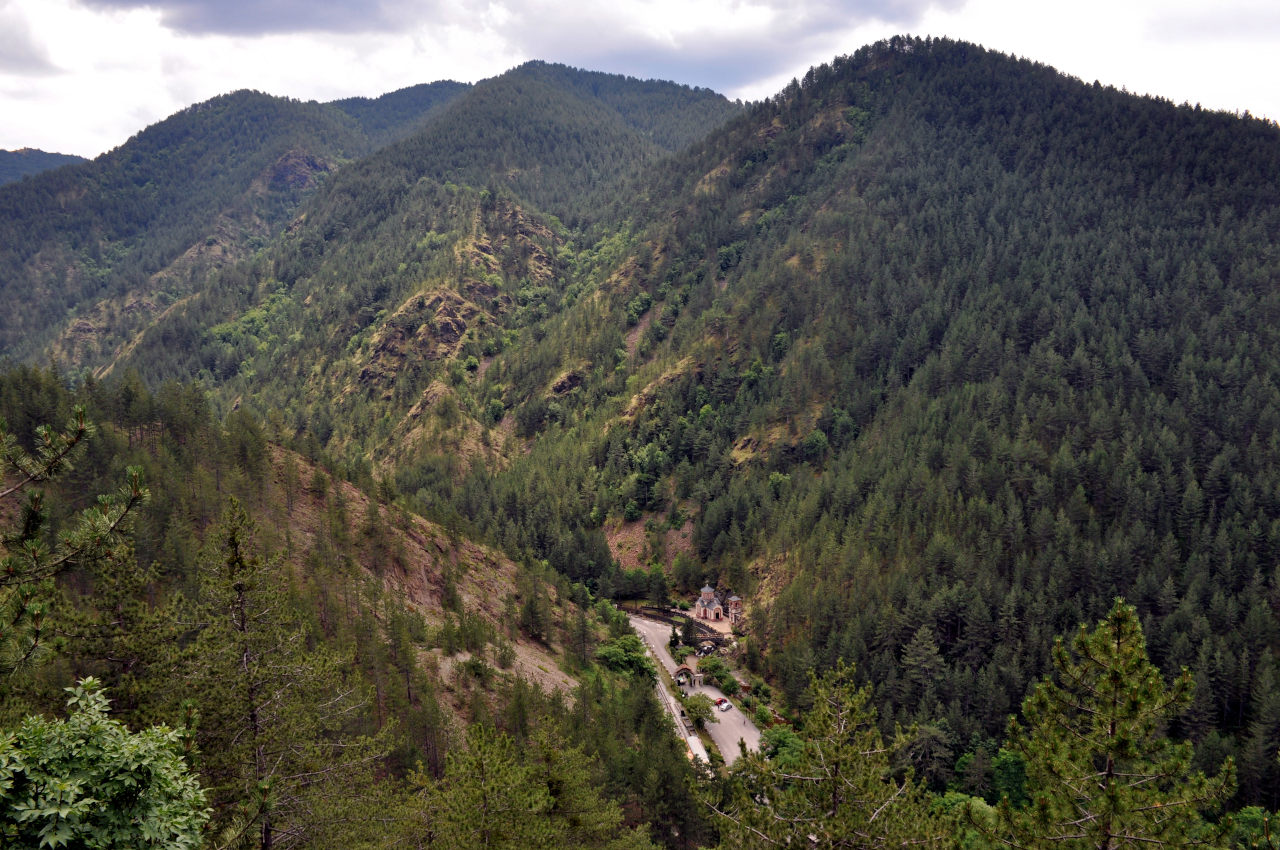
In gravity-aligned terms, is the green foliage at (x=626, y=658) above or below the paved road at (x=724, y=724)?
above

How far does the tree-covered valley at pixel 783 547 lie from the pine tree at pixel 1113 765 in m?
0.13

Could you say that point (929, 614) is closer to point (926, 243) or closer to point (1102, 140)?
point (926, 243)

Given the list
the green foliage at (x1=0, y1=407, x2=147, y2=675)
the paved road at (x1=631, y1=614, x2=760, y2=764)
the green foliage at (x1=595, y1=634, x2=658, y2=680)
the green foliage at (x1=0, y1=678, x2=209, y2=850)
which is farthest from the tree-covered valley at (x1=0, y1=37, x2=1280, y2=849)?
the paved road at (x1=631, y1=614, x2=760, y2=764)

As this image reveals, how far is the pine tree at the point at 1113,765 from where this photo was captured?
59.4 ft

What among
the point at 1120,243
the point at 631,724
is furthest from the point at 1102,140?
the point at 631,724

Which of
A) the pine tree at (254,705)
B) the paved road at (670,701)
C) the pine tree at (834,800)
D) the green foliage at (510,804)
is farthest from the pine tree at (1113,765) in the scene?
the paved road at (670,701)

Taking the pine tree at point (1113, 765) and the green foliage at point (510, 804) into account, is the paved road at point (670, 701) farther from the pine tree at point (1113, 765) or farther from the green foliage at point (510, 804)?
the pine tree at point (1113, 765)

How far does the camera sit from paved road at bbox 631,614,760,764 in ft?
250

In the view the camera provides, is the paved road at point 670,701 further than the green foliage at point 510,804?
Yes

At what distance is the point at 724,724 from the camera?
82.7m

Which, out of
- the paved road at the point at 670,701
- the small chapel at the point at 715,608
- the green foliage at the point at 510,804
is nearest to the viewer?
the green foliage at the point at 510,804

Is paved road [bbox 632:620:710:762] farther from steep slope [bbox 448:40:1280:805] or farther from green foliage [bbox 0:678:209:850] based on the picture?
green foliage [bbox 0:678:209:850]

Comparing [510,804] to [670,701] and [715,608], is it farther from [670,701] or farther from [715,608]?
[715,608]

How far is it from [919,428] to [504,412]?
106069mm
